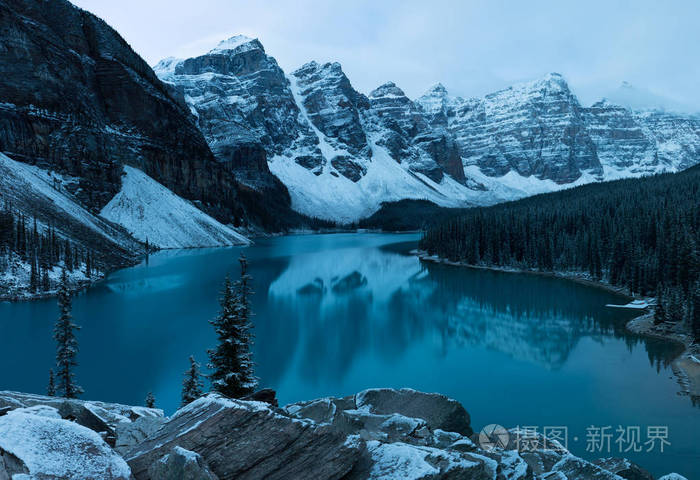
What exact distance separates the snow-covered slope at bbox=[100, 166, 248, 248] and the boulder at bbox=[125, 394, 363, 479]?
9304 centimetres

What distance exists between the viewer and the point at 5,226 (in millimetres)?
49156

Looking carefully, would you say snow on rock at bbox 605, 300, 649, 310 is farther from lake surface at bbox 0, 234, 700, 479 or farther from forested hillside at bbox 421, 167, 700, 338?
forested hillside at bbox 421, 167, 700, 338

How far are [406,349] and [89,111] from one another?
10380cm

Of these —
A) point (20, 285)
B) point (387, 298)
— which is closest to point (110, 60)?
point (20, 285)

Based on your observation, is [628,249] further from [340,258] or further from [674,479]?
[674,479]

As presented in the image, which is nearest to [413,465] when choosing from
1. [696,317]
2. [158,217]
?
[696,317]

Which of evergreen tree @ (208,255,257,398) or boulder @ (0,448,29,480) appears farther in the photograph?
evergreen tree @ (208,255,257,398)

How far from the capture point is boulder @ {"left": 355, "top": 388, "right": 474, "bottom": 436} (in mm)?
11617

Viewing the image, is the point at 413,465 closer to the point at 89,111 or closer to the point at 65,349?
the point at 65,349

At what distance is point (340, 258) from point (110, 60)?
274 ft

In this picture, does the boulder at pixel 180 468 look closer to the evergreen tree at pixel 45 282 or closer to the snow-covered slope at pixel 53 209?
the evergreen tree at pixel 45 282

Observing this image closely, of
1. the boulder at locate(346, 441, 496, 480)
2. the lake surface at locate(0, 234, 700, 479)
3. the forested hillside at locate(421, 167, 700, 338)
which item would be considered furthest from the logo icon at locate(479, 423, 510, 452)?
the forested hillside at locate(421, 167, 700, 338)

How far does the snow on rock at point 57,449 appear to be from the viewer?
539cm

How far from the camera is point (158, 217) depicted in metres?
100
